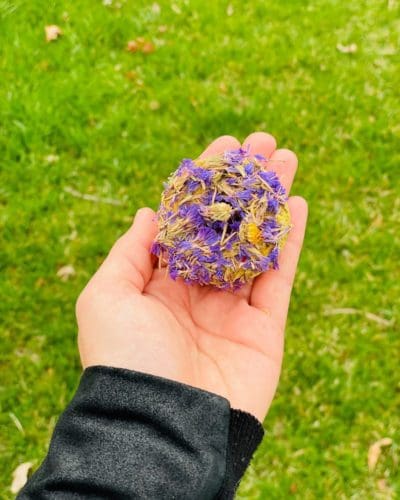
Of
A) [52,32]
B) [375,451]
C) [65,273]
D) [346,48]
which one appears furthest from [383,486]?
[52,32]

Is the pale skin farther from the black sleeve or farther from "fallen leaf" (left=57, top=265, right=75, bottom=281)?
"fallen leaf" (left=57, top=265, right=75, bottom=281)

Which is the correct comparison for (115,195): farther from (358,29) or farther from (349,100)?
(358,29)

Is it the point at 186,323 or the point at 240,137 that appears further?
the point at 240,137

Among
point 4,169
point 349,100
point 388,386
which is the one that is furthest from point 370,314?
point 4,169

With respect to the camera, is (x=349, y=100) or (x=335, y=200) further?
(x=349, y=100)

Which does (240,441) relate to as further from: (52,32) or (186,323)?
(52,32)

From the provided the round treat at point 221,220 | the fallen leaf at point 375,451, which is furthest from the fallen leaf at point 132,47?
the fallen leaf at point 375,451
